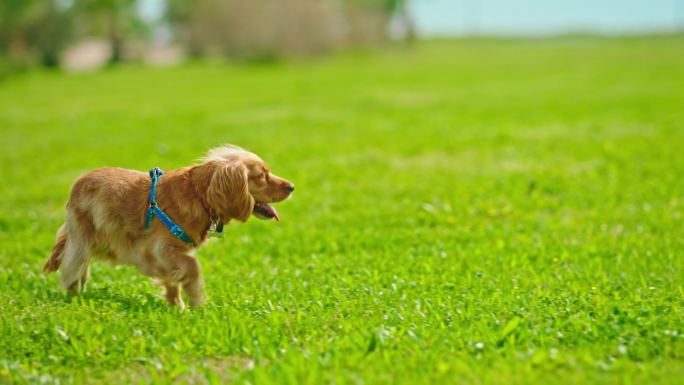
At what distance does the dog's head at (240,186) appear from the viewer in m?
5.88

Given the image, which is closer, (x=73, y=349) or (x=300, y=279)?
(x=73, y=349)

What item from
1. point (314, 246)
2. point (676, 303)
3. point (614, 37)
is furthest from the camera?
point (614, 37)

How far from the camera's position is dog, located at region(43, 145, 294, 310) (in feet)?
19.4

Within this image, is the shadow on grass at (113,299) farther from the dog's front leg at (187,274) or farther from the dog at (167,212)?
the dog's front leg at (187,274)

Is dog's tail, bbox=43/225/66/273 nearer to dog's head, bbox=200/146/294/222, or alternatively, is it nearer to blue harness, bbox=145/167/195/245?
blue harness, bbox=145/167/195/245

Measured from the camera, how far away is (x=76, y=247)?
6.18m

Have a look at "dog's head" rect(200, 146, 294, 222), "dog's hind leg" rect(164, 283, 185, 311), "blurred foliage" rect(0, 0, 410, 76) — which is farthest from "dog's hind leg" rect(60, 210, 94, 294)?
"blurred foliage" rect(0, 0, 410, 76)

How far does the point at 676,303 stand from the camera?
19.1ft

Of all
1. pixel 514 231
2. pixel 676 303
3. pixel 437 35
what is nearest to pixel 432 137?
pixel 514 231

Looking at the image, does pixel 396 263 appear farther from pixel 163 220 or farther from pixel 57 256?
pixel 57 256

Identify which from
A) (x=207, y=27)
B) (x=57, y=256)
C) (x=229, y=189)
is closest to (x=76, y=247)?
(x=57, y=256)

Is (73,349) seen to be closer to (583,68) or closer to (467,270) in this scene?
(467,270)

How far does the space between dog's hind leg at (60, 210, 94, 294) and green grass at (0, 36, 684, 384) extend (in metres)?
0.22

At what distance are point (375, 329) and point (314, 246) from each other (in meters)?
2.98
